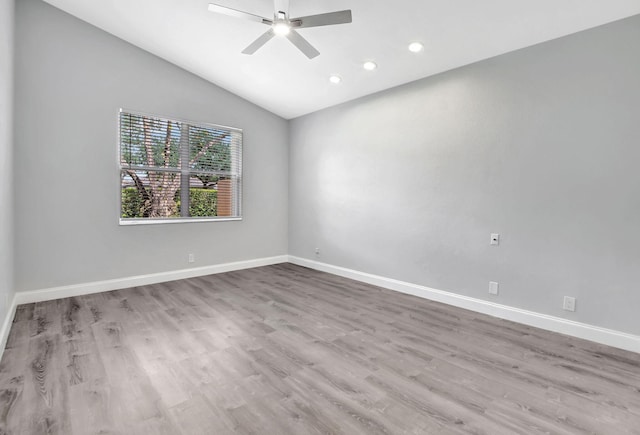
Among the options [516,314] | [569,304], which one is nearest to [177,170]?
[516,314]

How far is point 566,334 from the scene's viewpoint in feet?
9.22

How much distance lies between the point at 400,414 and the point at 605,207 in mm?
2473

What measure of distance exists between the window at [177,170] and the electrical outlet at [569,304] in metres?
4.35

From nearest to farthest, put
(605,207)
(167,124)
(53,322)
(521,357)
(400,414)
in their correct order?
(400,414)
(521,357)
(605,207)
(53,322)
(167,124)

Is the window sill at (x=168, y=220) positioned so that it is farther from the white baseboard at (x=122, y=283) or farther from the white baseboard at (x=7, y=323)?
the white baseboard at (x=7, y=323)

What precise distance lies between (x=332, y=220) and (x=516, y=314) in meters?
2.76

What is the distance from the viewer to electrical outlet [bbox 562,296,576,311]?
110 inches

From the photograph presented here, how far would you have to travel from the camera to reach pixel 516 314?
122 inches

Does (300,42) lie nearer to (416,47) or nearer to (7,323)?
(416,47)

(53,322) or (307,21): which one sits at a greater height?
(307,21)

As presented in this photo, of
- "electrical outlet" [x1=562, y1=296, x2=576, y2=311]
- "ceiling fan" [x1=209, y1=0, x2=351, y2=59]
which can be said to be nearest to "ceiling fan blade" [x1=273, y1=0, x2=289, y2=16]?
"ceiling fan" [x1=209, y1=0, x2=351, y2=59]

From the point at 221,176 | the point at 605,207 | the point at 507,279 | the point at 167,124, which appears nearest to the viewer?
the point at 605,207

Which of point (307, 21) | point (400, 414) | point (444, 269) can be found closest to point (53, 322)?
point (400, 414)

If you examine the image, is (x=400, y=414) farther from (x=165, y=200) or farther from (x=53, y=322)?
(x=165, y=200)
